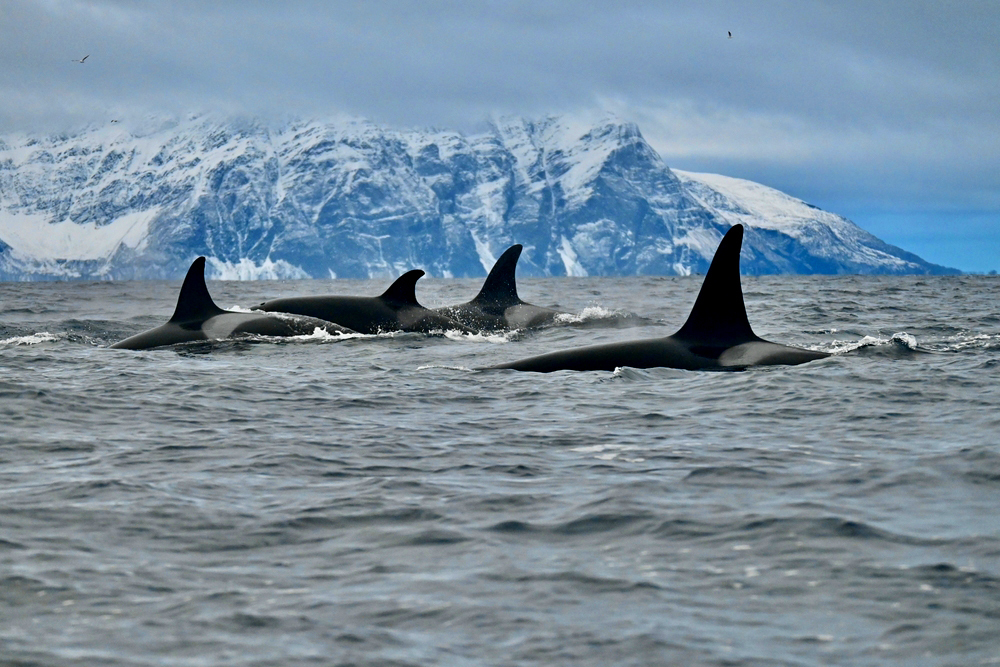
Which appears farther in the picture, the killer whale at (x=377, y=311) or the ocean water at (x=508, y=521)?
the killer whale at (x=377, y=311)

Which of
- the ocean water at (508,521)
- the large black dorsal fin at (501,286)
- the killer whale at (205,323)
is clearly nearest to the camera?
the ocean water at (508,521)

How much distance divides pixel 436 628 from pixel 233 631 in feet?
3.26

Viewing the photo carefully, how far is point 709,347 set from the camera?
15.9m

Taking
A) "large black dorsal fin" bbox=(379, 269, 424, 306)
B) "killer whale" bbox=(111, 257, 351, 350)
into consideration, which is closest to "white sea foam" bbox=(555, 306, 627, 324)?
"large black dorsal fin" bbox=(379, 269, 424, 306)

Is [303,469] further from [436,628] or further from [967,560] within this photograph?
[967,560]

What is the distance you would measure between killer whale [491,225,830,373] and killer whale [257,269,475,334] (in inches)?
304

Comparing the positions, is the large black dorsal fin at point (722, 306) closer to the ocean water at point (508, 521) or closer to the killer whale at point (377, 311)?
the ocean water at point (508, 521)

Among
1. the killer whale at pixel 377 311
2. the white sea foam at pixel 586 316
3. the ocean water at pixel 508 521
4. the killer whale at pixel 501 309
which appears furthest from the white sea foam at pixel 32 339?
the white sea foam at pixel 586 316

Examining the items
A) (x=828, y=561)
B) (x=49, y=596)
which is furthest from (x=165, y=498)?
(x=828, y=561)

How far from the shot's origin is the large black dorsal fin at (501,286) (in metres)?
26.8

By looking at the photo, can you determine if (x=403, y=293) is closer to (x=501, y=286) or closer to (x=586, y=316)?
(x=501, y=286)

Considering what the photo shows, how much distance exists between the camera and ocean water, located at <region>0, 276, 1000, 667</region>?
5500 millimetres

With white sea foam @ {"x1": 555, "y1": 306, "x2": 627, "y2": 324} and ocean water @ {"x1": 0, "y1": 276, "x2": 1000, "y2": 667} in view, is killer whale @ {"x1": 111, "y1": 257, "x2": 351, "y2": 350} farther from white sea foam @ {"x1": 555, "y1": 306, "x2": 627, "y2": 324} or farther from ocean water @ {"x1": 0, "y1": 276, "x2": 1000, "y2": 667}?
white sea foam @ {"x1": 555, "y1": 306, "x2": 627, "y2": 324}

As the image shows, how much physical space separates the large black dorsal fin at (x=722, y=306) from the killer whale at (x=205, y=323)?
9.26 metres
